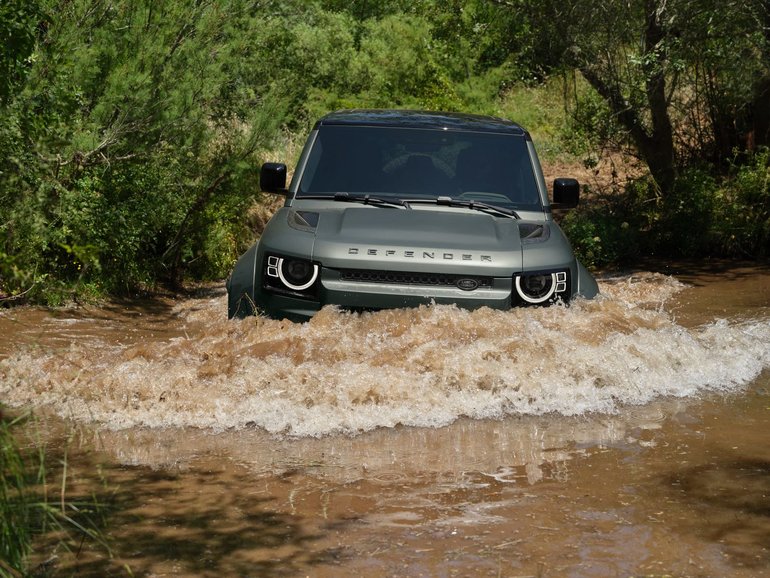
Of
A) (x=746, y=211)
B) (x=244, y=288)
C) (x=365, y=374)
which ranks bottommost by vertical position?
(x=365, y=374)

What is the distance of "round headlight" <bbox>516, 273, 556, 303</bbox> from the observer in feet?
22.8

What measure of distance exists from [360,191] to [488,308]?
149 cm

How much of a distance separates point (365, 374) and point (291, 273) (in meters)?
0.75

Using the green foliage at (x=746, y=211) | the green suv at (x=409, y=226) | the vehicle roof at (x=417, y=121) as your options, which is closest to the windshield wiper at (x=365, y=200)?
the green suv at (x=409, y=226)

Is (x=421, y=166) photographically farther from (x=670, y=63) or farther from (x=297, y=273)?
(x=670, y=63)

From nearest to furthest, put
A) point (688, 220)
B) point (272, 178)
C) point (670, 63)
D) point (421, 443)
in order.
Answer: point (421, 443)
point (272, 178)
point (670, 63)
point (688, 220)

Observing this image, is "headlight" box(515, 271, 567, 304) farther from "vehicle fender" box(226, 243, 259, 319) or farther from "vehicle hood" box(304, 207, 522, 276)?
"vehicle fender" box(226, 243, 259, 319)

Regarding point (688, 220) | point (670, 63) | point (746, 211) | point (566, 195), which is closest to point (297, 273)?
point (566, 195)

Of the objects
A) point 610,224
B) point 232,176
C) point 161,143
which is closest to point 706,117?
point 610,224

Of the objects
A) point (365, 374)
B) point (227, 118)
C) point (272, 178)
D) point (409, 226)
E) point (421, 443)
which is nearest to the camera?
point (421, 443)

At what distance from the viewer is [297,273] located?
273 inches

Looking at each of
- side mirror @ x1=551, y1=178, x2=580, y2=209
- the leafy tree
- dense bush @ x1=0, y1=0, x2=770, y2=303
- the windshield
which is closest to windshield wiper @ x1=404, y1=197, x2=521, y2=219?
the windshield

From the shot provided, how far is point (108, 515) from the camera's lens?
16.1 ft

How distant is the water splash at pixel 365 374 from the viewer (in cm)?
660
